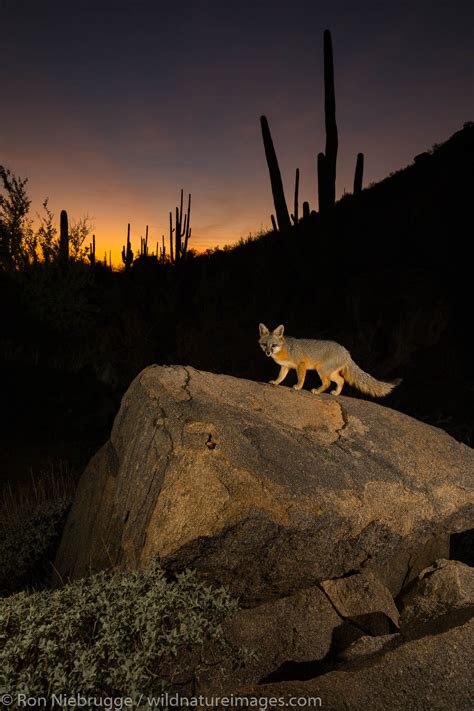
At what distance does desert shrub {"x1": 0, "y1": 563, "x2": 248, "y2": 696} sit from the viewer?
8.71ft

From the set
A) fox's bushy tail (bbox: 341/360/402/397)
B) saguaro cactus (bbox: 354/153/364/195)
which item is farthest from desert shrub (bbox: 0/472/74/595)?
saguaro cactus (bbox: 354/153/364/195)

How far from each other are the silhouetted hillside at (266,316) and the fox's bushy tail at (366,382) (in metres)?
3.73

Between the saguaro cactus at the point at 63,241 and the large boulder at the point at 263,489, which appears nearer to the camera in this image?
the large boulder at the point at 263,489

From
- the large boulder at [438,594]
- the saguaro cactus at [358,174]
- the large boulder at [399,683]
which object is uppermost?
the saguaro cactus at [358,174]

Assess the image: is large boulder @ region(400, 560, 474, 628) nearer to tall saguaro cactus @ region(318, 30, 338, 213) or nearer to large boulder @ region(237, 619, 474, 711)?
large boulder @ region(237, 619, 474, 711)

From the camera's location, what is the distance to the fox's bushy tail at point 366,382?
601 cm

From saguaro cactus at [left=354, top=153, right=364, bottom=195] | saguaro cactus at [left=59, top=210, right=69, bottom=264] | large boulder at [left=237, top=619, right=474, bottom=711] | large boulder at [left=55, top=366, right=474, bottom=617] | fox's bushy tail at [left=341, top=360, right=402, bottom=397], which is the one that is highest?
saguaro cactus at [left=354, top=153, right=364, bottom=195]

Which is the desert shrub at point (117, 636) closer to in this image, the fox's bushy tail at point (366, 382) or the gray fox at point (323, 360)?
the gray fox at point (323, 360)

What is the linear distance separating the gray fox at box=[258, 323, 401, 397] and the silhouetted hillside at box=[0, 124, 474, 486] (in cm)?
386

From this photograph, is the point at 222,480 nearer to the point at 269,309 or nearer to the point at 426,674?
the point at 426,674

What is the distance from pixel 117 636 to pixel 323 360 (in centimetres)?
419

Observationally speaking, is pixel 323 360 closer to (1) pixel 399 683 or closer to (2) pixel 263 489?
(2) pixel 263 489

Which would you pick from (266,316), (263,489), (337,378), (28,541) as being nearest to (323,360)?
(337,378)

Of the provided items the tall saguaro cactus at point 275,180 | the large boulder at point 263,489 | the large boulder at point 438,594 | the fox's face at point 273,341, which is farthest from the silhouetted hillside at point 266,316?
the large boulder at point 438,594
